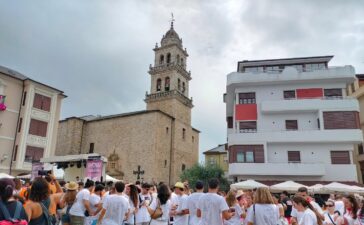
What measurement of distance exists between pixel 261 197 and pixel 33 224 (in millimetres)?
3682

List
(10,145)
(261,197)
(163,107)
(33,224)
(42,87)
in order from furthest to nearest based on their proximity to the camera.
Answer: (163,107), (42,87), (10,145), (261,197), (33,224)

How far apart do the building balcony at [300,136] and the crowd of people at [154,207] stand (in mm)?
16556

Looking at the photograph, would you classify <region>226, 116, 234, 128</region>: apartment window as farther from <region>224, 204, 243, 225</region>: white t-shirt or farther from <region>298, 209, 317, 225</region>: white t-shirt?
<region>298, 209, 317, 225</region>: white t-shirt

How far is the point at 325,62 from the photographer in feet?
90.7

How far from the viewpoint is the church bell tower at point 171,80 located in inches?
1631

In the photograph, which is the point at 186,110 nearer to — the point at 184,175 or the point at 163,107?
the point at 163,107

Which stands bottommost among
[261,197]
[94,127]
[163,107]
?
[261,197]

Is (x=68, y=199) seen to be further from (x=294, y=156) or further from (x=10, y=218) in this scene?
(x=294, y=156)

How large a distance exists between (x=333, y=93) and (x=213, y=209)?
2394 cm

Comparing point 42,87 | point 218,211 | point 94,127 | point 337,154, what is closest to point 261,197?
point 218,211

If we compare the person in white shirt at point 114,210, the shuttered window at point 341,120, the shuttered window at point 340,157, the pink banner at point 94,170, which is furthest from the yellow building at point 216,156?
the person in white shirt at point 114,210

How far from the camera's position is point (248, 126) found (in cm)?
2591

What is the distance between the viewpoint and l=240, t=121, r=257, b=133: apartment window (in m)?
25.8

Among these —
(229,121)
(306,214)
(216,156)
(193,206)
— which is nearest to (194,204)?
(193,206)
